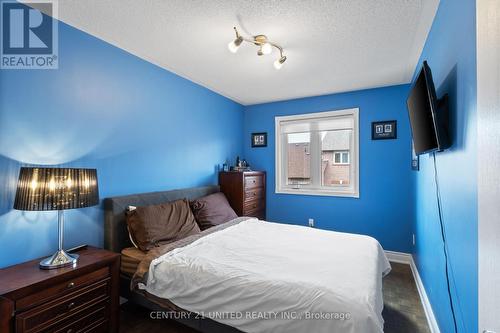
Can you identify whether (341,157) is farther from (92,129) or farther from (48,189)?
(48,189)

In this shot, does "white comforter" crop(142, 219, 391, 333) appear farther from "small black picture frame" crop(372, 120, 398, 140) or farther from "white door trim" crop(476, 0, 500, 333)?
"small black picture frame" crop(372, 120, 398, 140)

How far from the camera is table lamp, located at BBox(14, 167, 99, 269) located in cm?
145

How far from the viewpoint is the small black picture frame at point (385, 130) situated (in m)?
3.32

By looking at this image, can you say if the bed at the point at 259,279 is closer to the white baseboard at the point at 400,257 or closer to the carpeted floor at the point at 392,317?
the carpeted floor at the point at 392,317

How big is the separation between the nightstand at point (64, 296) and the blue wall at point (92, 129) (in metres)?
0.29

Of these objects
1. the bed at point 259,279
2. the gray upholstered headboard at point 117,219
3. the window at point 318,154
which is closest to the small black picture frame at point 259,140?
the window at point 318,154

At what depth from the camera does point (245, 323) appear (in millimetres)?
1451

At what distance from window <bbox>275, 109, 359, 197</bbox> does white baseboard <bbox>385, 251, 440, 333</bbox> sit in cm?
99

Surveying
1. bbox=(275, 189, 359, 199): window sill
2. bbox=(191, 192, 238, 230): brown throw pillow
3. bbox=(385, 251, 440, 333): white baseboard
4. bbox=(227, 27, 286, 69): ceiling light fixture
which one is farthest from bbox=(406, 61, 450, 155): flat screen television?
bbox=(191, 192, 238, 230): brown throw pillow

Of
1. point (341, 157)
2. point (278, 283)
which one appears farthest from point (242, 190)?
point (278, 283)

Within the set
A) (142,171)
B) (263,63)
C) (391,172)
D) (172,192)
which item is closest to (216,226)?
(172,192)

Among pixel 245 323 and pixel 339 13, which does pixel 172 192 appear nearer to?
pixel 245 323

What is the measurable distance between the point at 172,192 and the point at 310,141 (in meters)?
2.44

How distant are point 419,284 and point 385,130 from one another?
1992 millimetres
